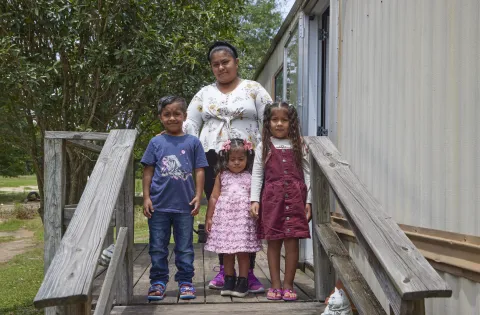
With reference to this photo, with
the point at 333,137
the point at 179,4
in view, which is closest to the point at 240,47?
the point at 179,4

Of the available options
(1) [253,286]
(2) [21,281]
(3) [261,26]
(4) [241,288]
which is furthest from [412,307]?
(3) [261,26]

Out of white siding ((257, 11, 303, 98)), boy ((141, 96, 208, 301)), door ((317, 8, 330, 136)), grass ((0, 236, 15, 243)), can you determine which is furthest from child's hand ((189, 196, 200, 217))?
grass ((0, 236, 15, 243))

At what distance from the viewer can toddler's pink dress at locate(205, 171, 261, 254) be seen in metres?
3.79

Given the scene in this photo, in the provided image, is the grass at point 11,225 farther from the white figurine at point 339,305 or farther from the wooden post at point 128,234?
the white figurine at point 339,305

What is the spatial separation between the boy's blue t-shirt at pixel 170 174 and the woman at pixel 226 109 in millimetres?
341

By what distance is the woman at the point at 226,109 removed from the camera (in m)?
4.05

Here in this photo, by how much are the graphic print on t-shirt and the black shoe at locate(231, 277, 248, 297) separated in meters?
0.77

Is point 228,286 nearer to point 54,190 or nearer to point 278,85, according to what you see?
point 54,190

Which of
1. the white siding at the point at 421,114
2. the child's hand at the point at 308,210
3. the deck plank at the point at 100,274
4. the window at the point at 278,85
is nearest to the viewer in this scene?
the white siding at the point at 421,114

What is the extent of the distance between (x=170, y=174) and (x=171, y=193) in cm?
12

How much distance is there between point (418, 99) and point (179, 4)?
5400 mm

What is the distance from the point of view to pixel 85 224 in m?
2.62

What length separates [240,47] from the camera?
9047 millimetres

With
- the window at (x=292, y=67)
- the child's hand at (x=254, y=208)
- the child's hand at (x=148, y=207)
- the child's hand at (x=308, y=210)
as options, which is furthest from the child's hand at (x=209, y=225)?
the window at (x=292, y=67)
